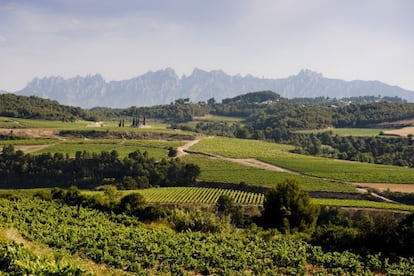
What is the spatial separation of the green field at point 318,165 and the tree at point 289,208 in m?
40.5

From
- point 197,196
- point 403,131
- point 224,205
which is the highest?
point 403,131

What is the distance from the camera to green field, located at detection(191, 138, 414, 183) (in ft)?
282

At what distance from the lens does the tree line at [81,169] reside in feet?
311

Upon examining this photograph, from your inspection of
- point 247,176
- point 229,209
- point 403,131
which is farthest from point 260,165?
point 403,131

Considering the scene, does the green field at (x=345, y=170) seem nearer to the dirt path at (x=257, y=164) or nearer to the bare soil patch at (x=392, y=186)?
the dirt path at (x=257, y=164)

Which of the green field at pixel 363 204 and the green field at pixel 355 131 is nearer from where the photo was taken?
the green field at pixel 363 204

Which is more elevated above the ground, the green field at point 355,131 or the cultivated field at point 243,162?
the green field at point 355,131

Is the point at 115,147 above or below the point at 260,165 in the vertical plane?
above

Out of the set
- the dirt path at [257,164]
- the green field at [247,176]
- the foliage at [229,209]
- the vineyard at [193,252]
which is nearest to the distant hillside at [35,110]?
the green field at [247,176]

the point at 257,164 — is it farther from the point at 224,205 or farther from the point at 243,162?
the point at 224,205

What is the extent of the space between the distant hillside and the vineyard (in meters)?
139

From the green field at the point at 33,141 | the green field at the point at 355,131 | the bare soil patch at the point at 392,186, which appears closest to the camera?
the bare soil patch at the point at 392,186

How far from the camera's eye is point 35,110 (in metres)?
164

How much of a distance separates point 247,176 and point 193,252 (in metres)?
62.5
